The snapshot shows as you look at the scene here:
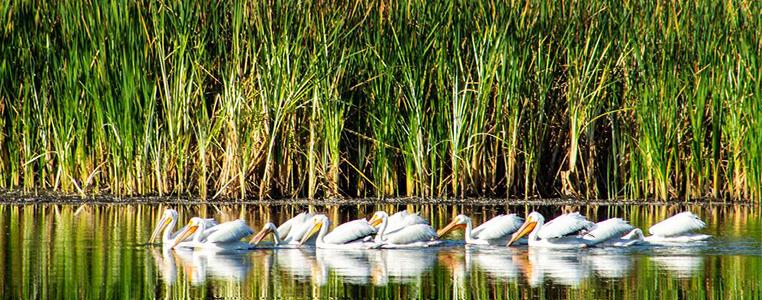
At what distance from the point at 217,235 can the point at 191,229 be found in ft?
1.77

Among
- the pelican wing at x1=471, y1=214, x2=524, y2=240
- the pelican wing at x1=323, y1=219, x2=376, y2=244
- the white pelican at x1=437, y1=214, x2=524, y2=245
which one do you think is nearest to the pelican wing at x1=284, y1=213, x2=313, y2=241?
the pelican wing at x1=323, y1=219, x2=376, y2=244

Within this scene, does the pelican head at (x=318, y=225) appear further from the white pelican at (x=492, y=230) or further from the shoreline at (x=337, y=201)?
the shoreline at (x=337, y=201)

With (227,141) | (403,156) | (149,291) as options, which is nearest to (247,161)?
(227,141)

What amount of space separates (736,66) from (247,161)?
6.27 metres

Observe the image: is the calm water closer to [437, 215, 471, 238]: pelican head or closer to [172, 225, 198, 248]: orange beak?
[172, 225, 198, 248]: orange beak

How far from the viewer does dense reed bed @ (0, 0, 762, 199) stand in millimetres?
18328

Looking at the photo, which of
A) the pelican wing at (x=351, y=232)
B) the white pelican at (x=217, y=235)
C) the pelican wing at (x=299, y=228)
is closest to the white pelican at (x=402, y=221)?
the pelican wing at (x=351, y=232)

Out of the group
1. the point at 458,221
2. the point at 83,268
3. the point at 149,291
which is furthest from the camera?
the point at 458,221

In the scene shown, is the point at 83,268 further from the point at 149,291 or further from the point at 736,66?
the point at 736,66

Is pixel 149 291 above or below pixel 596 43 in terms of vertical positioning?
below

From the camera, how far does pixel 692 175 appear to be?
18812mm

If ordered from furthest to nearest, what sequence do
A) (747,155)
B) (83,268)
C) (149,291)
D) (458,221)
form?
(747,155) → (458,221) → (83,268) → (149,291)

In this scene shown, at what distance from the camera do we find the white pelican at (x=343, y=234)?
45.3 feet

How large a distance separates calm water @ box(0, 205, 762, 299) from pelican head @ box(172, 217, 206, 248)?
0.22 metres
